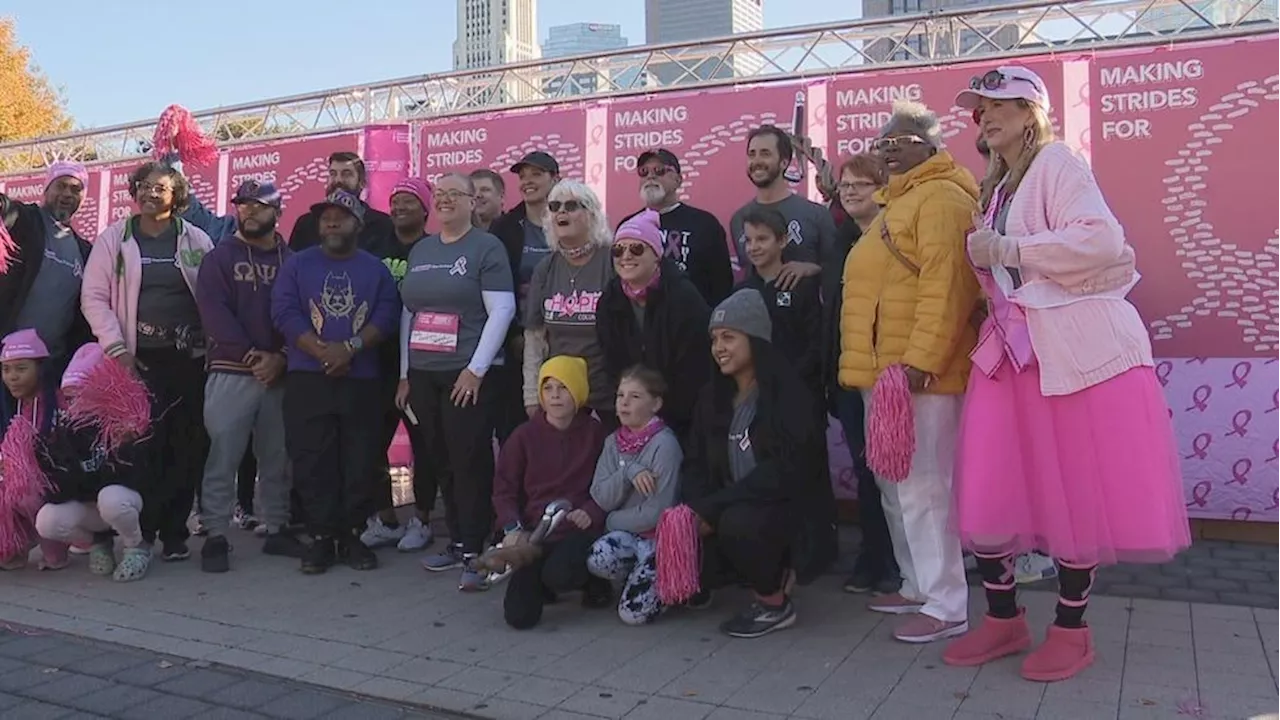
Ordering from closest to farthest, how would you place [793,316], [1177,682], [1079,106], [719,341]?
[1177,682], [719,341], [793,316], [1079,106]

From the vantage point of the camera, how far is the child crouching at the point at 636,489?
415 centimetres

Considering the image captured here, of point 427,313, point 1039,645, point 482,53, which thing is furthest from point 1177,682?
point 482,53

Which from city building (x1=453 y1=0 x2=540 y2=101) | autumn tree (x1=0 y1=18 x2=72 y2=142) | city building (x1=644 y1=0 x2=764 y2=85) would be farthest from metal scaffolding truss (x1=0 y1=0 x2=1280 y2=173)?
city building (x1=453 y1=0 x2=540 y2=101)

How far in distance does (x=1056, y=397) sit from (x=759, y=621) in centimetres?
145

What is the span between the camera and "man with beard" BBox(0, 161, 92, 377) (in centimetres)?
549

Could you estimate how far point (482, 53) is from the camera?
94500 mm

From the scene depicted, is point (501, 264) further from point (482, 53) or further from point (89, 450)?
point (482, 53)

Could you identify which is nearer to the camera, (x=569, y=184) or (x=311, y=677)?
(x=311, y=677)

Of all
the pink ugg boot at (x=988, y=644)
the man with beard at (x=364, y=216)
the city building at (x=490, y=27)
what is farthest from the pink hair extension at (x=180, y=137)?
the city building at (x=490, y=27)

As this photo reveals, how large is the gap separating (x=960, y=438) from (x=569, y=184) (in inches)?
87.5

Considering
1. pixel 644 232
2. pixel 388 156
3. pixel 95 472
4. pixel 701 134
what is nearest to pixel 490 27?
pixel 388 156

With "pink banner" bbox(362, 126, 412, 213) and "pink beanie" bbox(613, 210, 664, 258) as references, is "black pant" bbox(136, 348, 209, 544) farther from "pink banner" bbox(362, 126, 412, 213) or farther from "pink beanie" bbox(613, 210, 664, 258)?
"pink banner" bbox(362, 126, 412, 213)

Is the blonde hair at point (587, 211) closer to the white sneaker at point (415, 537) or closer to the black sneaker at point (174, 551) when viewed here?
the white sneaker at point (415, 537)

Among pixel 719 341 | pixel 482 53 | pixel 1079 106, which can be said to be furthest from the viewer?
pixel 482 53
